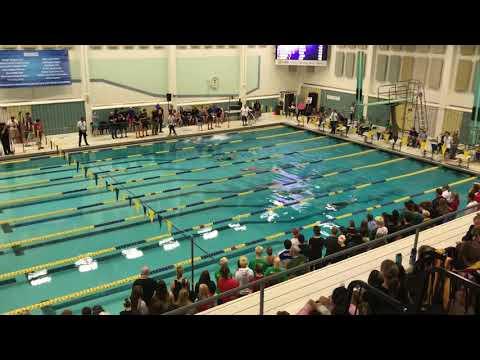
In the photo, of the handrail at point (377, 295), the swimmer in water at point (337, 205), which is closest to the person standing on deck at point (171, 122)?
the swimmer in water at point (337, 205)

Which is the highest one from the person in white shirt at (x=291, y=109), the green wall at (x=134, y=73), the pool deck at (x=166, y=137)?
the green wall at (x=134, y=73)

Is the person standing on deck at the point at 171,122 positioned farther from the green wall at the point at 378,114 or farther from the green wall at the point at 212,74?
the green wall at the point at 378,114

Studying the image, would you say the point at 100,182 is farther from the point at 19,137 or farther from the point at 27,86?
the point at 27,86

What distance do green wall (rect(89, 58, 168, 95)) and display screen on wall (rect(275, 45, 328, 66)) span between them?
20.8ft

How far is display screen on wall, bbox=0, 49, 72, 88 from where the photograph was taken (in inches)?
650

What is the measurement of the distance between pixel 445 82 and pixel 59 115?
15313mm

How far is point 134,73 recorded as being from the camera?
19.7 metres

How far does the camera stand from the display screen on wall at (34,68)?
54.1ft

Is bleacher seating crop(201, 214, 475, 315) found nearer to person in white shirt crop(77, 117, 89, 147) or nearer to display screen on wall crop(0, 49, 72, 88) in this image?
person in white shirt crop(77, 117, 89, 147)

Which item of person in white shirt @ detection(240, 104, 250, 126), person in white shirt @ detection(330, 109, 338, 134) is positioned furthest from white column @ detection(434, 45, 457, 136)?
person in white shirt @ detection(240, 104, 250, 126)

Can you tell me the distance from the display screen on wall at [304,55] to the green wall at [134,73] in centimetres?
633

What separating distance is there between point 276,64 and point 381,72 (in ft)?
18.3

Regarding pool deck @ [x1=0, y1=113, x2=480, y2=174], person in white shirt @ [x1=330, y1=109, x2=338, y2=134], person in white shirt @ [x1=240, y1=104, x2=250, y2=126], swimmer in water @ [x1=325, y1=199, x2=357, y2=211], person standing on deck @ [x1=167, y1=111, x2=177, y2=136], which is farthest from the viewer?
person in white shirt @ [x1=240, y1=104, x2=250, y2=126]
